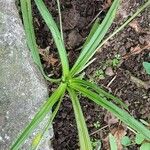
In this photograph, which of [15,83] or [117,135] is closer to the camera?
[15,83]

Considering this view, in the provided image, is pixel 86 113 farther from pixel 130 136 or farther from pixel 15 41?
pixel 15 41

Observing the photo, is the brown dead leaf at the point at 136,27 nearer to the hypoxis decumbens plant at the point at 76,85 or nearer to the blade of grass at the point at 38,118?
the hypoxis decumbens plant at the point at 76,85

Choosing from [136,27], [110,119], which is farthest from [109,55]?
[110,119]

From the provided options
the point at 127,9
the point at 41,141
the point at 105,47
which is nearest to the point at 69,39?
the point at 105,47

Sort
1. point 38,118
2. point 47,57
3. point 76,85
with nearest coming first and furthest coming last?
point 38,118, point 76,85, point 47,57

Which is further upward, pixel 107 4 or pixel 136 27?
pixel 107 4

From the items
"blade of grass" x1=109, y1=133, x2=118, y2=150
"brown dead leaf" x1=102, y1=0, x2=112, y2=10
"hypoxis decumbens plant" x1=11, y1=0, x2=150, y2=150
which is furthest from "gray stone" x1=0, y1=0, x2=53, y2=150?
"brown dead leaf" x1=102, y1=0, x2=112, y2=10

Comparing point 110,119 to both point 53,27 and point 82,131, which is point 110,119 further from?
point 53,27

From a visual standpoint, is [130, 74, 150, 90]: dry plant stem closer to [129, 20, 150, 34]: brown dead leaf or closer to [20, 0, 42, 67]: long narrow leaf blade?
[129, 20, 150, 34]: brown dead leaf

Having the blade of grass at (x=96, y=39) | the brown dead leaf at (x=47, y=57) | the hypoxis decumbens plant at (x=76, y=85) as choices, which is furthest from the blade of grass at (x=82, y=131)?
the brown dead leaf at (x=47, y=57)
